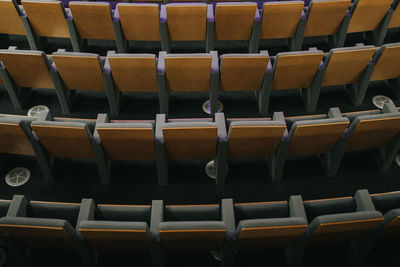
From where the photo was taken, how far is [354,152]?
671mm

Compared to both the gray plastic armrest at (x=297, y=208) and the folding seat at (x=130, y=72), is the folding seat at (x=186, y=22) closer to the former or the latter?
the folding seat at (x=130, y=72)

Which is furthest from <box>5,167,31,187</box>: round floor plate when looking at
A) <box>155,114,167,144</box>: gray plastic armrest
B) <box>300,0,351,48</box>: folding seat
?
<box>300,0,351,48</box>: folding seat

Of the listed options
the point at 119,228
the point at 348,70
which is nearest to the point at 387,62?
the point at 348,70

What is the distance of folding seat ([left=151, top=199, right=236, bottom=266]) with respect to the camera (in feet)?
1.40

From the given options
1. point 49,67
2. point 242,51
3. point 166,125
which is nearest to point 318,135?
A: point 166,125

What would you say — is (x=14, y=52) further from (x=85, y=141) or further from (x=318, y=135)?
(x=318, y=135)

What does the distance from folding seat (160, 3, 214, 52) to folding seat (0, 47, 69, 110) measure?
226mm

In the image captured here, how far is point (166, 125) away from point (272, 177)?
22 cm

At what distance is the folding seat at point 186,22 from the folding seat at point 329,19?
0.20 meters

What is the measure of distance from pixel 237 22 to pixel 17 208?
496 millimetres

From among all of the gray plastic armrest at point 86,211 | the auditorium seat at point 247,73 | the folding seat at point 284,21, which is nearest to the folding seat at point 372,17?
the folding seat at point 284,21

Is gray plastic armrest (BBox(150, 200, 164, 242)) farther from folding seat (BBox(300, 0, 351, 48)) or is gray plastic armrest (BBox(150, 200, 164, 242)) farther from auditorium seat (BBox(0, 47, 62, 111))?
folding seat (BBox(300, 0, 351, 48))

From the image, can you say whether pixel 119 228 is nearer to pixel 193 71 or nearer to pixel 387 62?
pixel 193 71

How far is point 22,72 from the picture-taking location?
0.65 m
